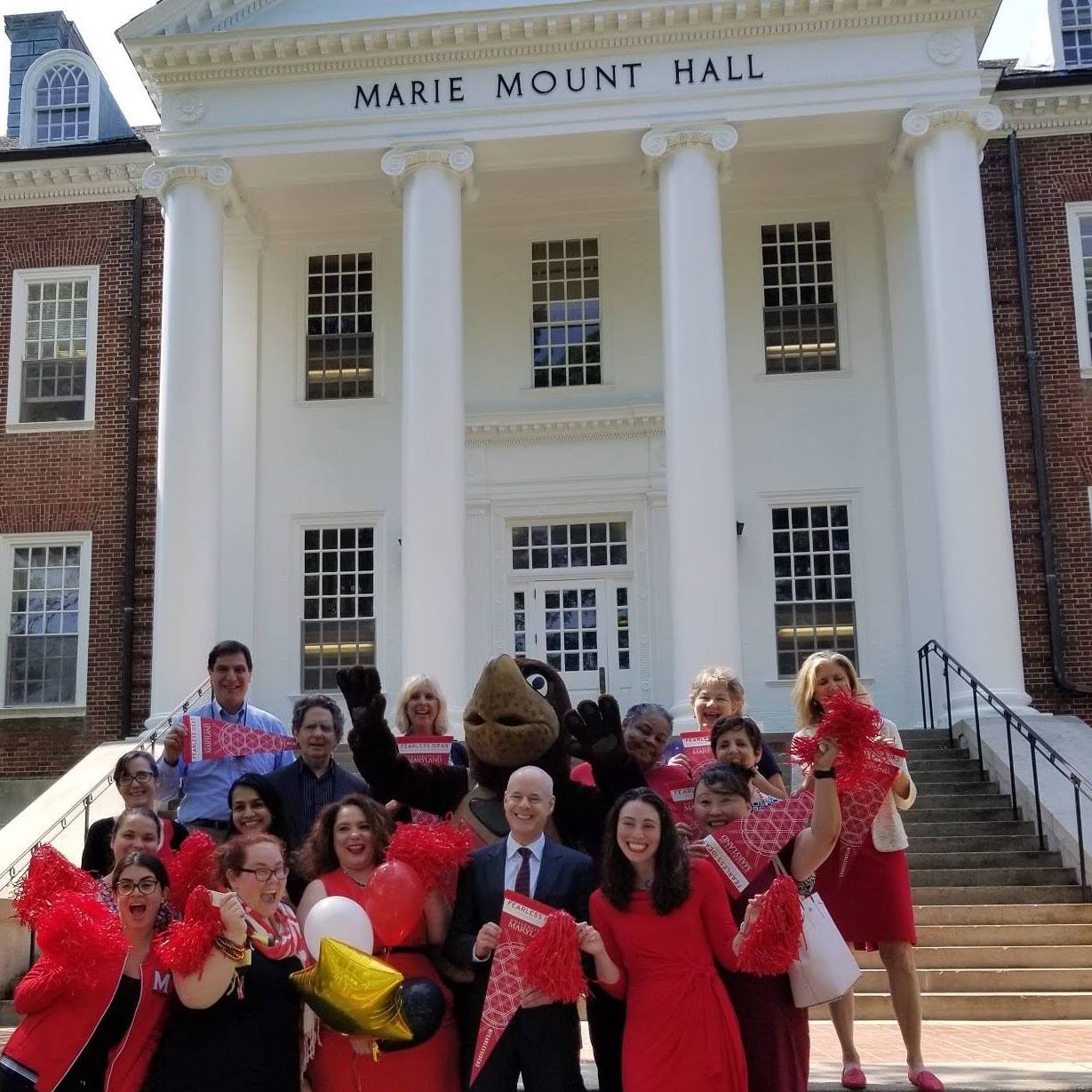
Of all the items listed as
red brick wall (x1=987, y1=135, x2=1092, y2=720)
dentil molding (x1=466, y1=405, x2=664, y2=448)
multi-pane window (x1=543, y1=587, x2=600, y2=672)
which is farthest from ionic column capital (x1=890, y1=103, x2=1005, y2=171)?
multi-pane window (x1=543, y1=587, x2=600, y2=672)

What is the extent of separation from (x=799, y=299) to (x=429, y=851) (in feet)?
48.2

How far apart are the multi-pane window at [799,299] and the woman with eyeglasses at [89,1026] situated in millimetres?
14724

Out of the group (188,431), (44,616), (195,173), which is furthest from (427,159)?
(44,616)

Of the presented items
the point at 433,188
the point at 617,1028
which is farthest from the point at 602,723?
the point at 433,188

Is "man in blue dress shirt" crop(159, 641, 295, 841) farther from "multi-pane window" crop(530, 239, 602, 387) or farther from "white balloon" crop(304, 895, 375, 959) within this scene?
"multi-pane window" crop(530, 239, 602, 387)

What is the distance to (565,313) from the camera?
18875mm

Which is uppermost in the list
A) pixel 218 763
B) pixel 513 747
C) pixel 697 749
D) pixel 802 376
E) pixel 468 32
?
pixel 468 32

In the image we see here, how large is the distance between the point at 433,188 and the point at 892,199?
619 centimetres

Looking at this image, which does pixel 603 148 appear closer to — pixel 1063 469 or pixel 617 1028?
pixel 1063 469

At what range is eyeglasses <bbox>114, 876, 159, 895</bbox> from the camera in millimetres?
4871

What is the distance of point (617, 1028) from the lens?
532cm

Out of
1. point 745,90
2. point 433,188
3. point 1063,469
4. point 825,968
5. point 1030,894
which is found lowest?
point 1030,894

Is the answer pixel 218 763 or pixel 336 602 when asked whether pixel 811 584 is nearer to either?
pixel 336 602

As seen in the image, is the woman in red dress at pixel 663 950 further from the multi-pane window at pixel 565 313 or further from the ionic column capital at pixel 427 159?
the multi-pane window at pixel 565 313
